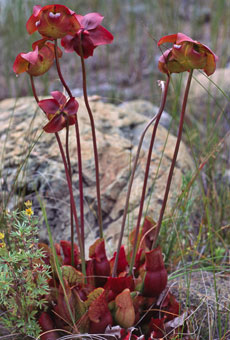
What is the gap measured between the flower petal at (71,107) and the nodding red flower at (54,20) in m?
0.18

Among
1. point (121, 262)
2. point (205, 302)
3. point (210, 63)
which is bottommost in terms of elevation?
point (205, 302)

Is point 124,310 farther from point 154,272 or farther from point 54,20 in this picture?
point 54,20

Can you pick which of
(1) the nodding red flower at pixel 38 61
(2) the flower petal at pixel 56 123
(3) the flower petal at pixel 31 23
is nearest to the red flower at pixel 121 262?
(2) the flower petal at pixel 56 123

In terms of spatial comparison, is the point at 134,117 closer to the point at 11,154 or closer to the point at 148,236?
the point at 11,154

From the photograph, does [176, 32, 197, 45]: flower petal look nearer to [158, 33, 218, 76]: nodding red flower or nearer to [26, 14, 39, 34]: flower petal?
[158, 33, 218, 76]: nodding red flower

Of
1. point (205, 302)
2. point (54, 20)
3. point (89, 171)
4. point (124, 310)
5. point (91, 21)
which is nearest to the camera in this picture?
point (54, 20)

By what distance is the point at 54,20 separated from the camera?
1.10 meters

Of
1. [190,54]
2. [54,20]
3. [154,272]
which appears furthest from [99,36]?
[154,272]

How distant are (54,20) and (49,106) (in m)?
0.25

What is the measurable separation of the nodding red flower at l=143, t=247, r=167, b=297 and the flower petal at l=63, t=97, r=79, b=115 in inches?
20.3

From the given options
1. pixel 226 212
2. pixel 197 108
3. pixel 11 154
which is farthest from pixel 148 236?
pixel 197 108

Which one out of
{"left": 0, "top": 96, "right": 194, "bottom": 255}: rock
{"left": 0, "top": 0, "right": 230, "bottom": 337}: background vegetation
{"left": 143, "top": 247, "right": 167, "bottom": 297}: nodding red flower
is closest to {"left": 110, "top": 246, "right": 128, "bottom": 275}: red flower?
{"left": 143, "top": 247, "right": 167, "bottom": 297}: nodding red flower

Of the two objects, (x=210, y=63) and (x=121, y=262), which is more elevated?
(x=210, y=63)

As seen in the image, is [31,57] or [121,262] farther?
[121,262]
